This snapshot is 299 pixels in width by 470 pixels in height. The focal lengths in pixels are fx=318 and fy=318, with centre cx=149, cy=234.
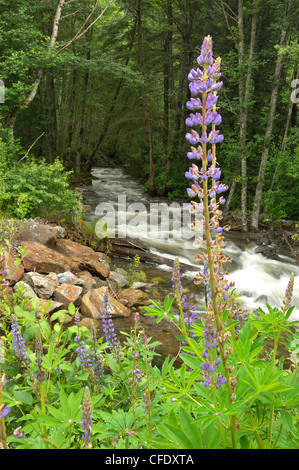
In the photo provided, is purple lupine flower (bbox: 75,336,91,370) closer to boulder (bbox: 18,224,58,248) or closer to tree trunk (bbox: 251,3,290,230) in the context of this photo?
boulder (bbox: 18,224,58,248)

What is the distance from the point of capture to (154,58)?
58.7ft

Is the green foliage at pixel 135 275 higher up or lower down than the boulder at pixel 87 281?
lower down

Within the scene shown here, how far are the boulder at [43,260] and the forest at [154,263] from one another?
0.17ft

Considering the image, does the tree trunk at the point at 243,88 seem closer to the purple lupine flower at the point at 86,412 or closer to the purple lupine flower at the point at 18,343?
the purple lupine flower at the point at 18,343

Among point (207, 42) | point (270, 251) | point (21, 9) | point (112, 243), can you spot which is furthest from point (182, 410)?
point (21, 9)

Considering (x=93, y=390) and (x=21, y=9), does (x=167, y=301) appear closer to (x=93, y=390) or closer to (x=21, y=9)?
(x=93, y=390)

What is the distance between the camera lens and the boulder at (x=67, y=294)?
6.54 m

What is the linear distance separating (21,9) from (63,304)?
35.4ft

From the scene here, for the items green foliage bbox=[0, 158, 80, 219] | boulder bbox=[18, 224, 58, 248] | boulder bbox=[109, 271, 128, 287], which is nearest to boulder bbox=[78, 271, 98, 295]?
boulder bbox=[109, 271, 128, 287]

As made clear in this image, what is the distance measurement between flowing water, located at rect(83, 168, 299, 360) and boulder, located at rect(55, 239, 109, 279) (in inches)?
54.4

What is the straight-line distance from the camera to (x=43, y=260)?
7.38 m

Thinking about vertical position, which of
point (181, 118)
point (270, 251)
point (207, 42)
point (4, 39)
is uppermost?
point (4, 39)

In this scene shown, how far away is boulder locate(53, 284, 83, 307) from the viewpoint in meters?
6.54

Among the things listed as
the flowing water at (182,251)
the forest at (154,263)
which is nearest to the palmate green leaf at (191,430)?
the forest at (154,263)
